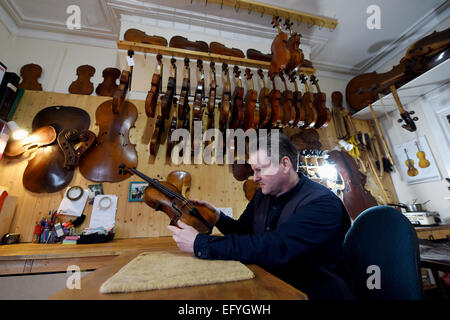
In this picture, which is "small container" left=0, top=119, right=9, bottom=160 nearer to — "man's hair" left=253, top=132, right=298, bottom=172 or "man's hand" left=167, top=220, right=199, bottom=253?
"man's hand" left=167, top=220, right=199, bottom=253

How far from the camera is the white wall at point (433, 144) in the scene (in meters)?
2.73

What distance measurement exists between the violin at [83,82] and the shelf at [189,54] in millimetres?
787

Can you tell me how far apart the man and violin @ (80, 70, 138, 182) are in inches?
68.0

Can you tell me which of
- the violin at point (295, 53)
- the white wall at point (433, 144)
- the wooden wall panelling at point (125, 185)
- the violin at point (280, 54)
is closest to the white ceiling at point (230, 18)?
the white wall at point (433, 144)

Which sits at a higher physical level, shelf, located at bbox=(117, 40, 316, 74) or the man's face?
shelf, located at bbox=(117, 40, 316, 74)

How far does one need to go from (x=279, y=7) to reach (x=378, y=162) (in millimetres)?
2971

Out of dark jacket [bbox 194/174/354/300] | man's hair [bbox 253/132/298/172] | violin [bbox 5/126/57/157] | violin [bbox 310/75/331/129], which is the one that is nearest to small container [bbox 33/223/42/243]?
violin [bbox 5/126/57/157]

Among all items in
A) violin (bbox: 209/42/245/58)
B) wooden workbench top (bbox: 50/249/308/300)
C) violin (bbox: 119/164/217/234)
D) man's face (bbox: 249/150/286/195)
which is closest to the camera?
wooden workbench top (bbox: 50/249/308/300)

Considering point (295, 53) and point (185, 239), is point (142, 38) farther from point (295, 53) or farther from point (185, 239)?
point (185, 239)

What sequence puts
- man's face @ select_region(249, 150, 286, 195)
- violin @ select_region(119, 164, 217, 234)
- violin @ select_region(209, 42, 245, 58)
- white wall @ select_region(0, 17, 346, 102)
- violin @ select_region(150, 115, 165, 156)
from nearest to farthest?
man's face @ select_region(249, 150, 286, 195) → violin @ select_region(119, 164, 217, 234) → violin @ select_region(150, 115, 165, 156) → white wall @ select_region(0, 17, 346, 102) → violin @ select_region(209, 42, 245, 58)

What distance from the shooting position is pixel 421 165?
2.98 m

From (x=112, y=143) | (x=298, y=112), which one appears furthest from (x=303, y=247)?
(x=112, y=143)

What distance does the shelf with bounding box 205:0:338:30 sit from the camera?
8.19 ft

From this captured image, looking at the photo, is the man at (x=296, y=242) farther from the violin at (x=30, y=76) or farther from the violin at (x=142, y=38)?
the violin at (x=30, y=76)
